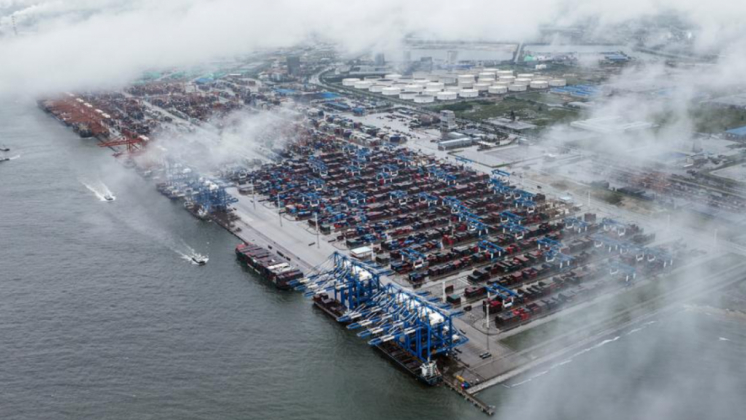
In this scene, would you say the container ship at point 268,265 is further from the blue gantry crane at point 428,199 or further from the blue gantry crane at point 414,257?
the blue gantry crane at point 428,199

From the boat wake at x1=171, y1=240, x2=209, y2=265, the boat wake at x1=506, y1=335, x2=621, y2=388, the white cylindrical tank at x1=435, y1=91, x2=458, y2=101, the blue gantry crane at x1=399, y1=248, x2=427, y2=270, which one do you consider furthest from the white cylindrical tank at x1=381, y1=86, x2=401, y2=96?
the boat wake at x1=506, y1=335, x2=621, y2=388

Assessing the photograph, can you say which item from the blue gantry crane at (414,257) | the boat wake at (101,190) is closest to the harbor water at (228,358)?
the blue gantry crane at (414,257)

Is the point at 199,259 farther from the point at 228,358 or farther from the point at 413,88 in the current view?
the point at 413,88

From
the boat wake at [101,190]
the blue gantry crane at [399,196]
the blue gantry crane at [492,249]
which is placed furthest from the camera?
the boat wake at [101,190]

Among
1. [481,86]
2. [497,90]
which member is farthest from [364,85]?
[497,90]

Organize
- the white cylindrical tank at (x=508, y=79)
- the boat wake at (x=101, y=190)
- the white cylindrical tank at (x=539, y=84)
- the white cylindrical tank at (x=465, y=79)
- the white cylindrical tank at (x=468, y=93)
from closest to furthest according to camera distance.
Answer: the boat wake at (x=101, y=190), the white cylindrical tank at (x=468, y=93), the white cylindrical tank at (x=539, y=84), the white cylindrical tank at (x=508, y=79), the white cylindrical tank at (x=465, y=79)

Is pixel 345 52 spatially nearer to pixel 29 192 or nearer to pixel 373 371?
pixel 29 192
